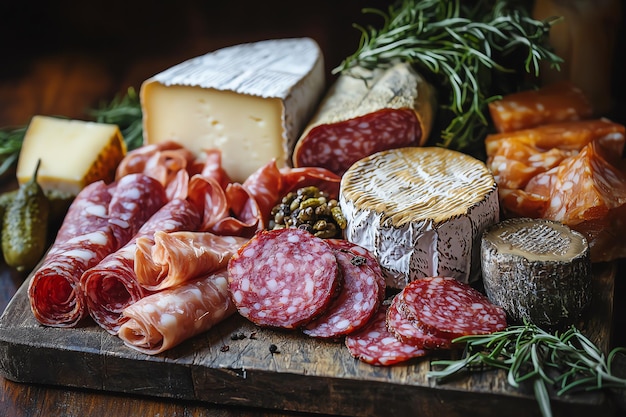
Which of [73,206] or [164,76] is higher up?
[164,76]

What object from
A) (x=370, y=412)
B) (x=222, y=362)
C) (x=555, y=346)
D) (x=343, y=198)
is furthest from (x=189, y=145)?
(x=555, y=346)

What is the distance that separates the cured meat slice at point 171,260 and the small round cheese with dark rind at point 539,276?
798 millimetres

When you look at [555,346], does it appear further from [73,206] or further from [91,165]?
[91,165]

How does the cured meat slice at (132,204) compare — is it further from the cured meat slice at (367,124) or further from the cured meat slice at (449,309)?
the cured meat slice at (449,309)

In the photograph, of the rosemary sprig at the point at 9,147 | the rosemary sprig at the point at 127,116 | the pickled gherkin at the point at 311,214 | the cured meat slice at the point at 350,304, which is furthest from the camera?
the rosemary sprig at the point at 127,116

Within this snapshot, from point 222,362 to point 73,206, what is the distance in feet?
3.19

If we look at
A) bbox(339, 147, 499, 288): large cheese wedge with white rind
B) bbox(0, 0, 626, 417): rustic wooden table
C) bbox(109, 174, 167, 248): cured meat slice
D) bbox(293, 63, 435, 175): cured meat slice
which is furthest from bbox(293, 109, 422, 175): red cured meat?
bbox(0, 0, 626, 417): rustic wooden table

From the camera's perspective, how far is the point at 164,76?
120 inches

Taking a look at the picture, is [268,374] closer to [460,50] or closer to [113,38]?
[460,50]

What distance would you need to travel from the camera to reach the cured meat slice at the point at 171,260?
89.7 inches

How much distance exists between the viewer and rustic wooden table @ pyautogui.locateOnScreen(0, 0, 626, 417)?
408cm

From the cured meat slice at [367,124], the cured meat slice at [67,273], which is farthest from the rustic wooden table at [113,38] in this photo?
the cured meat slice at [67,273]

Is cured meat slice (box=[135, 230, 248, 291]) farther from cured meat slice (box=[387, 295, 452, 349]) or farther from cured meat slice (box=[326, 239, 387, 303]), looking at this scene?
cured meat slice (box=[387, 295, 452, 349])

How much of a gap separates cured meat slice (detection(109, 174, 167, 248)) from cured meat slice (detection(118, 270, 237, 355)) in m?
0.43
